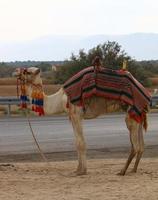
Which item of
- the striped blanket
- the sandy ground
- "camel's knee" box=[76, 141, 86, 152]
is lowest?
the sandy ground

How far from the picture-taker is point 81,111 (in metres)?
12.2

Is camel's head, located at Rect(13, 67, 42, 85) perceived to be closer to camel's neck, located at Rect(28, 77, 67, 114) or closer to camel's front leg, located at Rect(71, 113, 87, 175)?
camel's neck, located at Rect(28, 77, 67, 114)

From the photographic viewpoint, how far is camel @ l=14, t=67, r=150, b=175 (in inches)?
482

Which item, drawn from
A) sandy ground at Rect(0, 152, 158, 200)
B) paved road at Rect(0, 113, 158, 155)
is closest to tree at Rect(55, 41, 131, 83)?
paved road at Rect(0, 113, 158, 155)

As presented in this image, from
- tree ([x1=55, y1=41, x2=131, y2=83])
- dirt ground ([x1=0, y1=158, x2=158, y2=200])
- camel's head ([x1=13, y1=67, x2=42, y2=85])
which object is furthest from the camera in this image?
tree ([x1=55, y1=41, x2=131, y2=83])

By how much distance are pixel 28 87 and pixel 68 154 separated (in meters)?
3.97

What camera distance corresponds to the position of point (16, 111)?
3105 cm

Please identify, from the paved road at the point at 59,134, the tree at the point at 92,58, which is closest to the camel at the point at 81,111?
the paved road at the point at 59,134

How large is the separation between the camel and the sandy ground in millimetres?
300

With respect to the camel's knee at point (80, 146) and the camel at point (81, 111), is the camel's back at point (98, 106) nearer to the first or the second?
the camel at point (81, 111)

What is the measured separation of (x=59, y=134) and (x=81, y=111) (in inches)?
354

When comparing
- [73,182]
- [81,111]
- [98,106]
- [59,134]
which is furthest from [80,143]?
[59,134]

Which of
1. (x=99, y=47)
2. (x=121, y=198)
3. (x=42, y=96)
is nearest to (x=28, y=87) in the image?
(x=42, y=96)

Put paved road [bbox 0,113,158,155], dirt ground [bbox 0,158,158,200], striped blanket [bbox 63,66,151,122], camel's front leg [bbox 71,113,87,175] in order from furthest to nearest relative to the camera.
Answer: paved road [bbox 0,113,158,155], camel's front leg [bbox 71,113,87,175], striped blanket [bbox 63,66,151,122], dirt ground [bbox 0,158,158,200]
